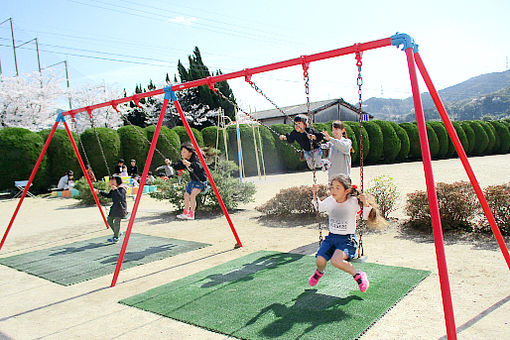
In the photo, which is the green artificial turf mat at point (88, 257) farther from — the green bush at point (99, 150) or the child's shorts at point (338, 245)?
the green bush at point (99, 150)

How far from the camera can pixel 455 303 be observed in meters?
3.56

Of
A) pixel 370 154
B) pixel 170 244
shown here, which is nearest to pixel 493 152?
pixel 370 154

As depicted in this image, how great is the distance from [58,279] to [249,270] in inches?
101

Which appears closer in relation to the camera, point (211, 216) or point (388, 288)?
point (388, 288)

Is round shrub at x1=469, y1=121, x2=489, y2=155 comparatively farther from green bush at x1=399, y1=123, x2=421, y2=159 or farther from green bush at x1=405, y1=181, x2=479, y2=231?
green bush at x1=405, y1=181, x2=479, y2=231

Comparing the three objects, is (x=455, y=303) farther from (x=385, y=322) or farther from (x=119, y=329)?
(x=119, y=329)

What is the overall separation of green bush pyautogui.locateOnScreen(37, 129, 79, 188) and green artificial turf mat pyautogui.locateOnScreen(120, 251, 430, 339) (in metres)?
14.1

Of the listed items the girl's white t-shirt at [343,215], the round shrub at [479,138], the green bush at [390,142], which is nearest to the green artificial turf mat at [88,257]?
the girl's white t-shirt at [343,215]

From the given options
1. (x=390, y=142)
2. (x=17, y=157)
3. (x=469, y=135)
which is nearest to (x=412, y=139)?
(x=390, y=142)

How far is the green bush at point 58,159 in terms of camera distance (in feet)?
55.3

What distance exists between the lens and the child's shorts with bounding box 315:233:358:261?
3854mm

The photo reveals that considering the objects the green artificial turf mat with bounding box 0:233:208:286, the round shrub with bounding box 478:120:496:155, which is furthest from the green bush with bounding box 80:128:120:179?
the round shrub with bounding box 478:120:496:155

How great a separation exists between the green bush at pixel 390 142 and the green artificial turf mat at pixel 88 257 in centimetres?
2072

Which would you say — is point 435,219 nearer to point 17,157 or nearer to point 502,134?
point 17,157
